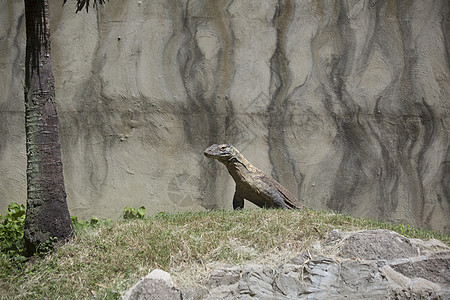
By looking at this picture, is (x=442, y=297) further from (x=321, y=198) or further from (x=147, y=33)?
(x=147, y=33)

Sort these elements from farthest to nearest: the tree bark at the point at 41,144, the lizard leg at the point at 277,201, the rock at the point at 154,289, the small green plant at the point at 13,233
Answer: the lizard leg at the point at 277,201 → the small green plant at the point at 13,233 → the tree bark at the point at 41,144 → the rock at the point at 154,289

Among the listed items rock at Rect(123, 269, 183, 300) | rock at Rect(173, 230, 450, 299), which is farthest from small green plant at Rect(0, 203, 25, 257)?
rock at Rect(173, 230, 450, 299)

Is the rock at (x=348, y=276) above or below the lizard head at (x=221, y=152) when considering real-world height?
below

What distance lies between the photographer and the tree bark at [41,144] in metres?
4.87

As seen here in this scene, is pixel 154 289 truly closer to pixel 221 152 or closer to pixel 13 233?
pixel 13 233

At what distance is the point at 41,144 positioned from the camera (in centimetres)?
493

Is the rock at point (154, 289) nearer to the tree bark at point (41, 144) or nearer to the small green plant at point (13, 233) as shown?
the tree bark at point (41, 144)

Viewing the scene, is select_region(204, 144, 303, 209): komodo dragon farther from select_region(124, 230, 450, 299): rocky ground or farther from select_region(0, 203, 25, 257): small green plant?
select_region(0, 203, 25, 257): small green plant

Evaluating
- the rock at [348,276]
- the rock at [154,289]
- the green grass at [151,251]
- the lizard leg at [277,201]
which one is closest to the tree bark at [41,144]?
the green grass at [151,251]

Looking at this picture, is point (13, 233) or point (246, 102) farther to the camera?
point (246, 102)

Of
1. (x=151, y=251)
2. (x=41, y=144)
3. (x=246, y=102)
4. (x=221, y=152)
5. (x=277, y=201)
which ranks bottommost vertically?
(x=151, y=251)

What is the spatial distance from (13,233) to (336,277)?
3484 millimetres

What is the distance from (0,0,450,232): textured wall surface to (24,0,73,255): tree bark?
246 centimetres

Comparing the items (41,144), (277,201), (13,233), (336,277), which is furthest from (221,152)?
(13,233)
